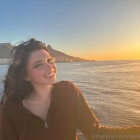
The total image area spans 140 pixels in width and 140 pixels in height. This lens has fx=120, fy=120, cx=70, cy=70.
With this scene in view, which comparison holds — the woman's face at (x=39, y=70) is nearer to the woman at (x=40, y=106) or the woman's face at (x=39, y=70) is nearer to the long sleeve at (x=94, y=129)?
the woman at (x=40, y=106)

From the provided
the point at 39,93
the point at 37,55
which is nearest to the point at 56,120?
the point at 39,93

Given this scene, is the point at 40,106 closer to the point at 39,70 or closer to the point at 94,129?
the point at 39,70

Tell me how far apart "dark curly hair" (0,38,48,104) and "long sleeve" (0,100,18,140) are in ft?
0.66

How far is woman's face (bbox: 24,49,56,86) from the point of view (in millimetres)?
1527

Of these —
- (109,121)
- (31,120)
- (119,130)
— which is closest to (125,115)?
(109,121)

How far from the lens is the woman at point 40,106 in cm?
138

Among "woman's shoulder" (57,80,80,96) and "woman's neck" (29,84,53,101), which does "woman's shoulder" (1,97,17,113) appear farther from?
"woman's shoulder" (57,80,80,96)

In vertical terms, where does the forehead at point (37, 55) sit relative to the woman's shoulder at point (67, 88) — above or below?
above

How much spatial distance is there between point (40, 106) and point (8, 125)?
1.33 ft

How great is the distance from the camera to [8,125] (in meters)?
1.35

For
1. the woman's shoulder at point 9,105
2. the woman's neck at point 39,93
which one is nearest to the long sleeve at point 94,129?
the woman's neck at point 39,93

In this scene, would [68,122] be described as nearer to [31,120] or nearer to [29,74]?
[31,120]

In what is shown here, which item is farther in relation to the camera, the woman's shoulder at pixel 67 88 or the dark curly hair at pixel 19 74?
the woman's shoulder at pixel 67 88

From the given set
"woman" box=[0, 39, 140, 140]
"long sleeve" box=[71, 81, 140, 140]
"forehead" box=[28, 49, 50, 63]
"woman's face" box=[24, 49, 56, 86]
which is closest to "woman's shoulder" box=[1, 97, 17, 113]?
"woman" box=[0, 39, 140, 140]
